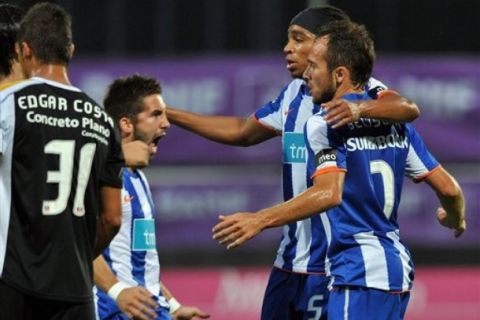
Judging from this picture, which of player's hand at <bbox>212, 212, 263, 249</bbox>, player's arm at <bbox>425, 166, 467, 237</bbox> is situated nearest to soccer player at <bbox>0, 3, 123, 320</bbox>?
player's hand at <bbox>212, 212, 263, 249</bbox>

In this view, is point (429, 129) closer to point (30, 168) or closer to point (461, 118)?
point (461, 118)

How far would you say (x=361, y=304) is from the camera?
18.2ft

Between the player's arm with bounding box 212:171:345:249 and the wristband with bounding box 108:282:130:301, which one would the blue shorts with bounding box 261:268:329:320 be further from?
the player's arm with bounding box 212:171:345:249

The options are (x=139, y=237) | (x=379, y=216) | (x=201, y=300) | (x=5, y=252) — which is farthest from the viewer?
(x=201, y=300)

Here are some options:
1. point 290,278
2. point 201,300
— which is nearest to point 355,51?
point 290,278

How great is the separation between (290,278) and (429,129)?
6.06 meters

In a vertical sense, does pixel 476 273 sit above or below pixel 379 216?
below

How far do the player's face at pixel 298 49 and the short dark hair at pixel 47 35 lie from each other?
1.38 m

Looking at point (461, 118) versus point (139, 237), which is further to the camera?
point (461, 118)

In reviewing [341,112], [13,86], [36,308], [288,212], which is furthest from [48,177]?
[341,112]

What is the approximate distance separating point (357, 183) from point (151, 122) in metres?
1.25

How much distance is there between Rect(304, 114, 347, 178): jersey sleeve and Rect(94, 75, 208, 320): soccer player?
1.00 meters

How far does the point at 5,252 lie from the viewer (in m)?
5.19

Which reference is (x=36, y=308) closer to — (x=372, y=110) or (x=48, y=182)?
(x=48, y=182)
